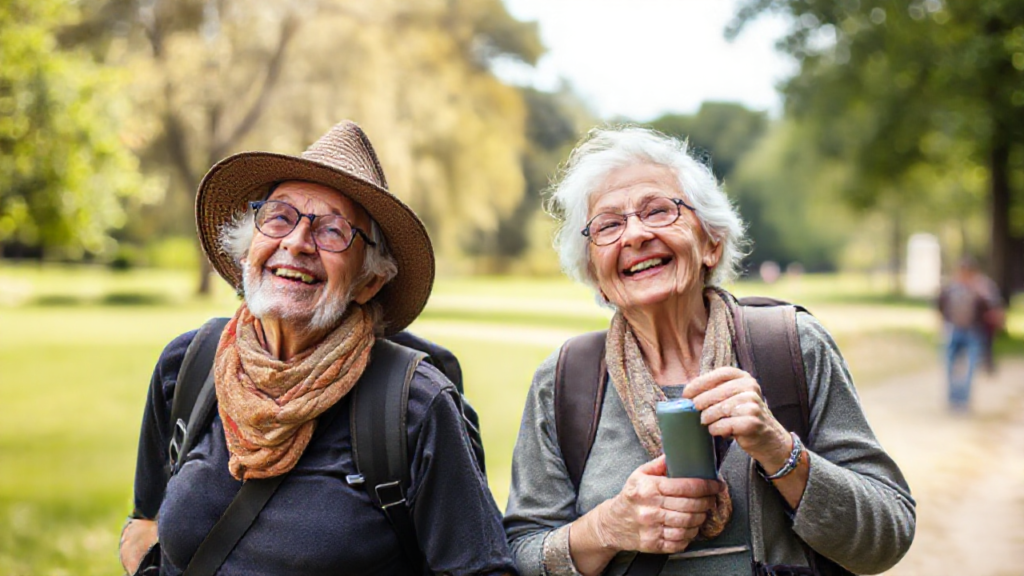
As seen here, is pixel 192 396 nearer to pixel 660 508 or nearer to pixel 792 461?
pixel 660 508

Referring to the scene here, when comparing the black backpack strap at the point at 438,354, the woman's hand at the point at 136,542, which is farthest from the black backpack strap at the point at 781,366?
the woman's hand at the point at 136,542

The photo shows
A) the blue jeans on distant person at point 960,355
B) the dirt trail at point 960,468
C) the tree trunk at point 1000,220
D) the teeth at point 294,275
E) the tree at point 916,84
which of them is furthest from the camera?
the tree trunk at point 1000,220

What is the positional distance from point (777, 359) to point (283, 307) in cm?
130

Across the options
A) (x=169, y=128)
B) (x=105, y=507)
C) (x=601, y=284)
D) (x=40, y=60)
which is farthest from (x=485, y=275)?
A: (x=601, y=284)

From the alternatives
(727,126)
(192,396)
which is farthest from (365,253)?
(727,126)

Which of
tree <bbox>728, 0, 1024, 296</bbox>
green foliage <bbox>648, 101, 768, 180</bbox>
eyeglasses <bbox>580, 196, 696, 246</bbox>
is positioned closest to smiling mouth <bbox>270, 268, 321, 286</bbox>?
eyeglasses <bbox>580, 196, 696, 246</bbox>

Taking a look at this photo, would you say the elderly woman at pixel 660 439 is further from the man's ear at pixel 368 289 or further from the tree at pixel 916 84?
the tree at pixel 916 84

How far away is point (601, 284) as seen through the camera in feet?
8.03

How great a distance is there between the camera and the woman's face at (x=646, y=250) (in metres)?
2.29

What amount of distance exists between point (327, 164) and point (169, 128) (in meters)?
28.4

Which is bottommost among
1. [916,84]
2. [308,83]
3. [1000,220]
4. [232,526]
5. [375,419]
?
[232,526]

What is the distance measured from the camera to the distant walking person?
11.6 metres

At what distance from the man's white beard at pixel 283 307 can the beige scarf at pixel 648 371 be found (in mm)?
752

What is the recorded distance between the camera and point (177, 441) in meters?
2.48
